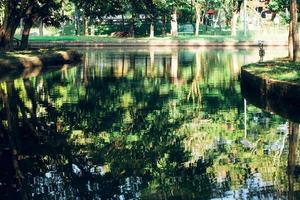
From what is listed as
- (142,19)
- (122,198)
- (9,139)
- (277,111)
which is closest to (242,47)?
(142,19)

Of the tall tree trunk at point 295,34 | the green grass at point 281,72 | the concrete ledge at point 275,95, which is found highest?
the tall tree trunk at point 295,34

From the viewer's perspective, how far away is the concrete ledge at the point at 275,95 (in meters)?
23.0

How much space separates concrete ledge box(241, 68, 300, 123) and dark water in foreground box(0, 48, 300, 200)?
0.65m

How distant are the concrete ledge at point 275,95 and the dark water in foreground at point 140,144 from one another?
651 mm

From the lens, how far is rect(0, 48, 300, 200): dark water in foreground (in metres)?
12.6

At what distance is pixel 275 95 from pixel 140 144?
1005 centimetres

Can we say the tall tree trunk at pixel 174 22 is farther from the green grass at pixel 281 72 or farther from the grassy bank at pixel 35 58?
the green grass at pixel 281 72

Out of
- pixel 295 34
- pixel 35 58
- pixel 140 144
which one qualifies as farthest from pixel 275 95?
pixel 35 58

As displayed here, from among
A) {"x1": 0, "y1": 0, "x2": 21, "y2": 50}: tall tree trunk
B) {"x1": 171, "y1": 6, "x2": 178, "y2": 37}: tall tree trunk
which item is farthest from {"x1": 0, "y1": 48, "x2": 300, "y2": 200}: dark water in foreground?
{"x1": 171, "y1": 6, "x2": 178, "y2": 37}: tall tree trunk

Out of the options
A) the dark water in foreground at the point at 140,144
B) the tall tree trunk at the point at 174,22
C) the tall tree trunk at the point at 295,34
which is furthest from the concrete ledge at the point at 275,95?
the tall tree trunk at the point at 174,22

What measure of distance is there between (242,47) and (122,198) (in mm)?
67309

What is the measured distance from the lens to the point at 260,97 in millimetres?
27906

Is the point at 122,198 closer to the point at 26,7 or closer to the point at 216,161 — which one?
the point at 216,161

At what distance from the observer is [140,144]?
57.5 ft
